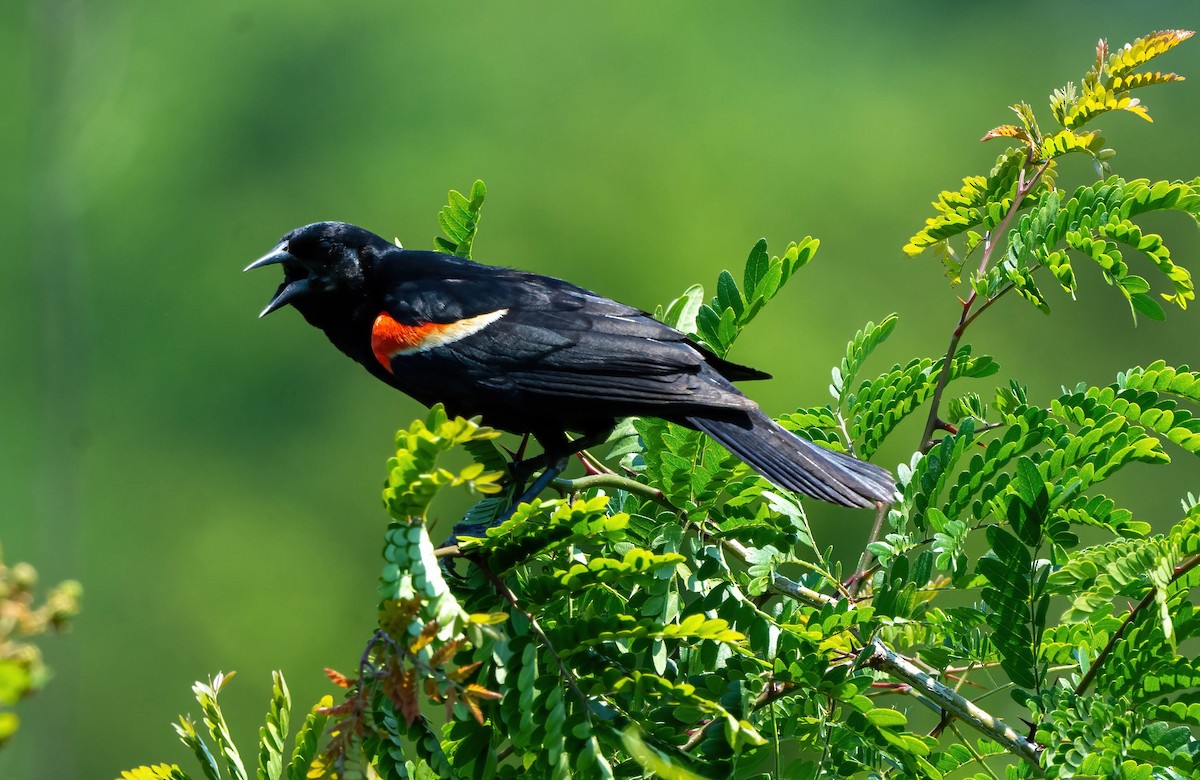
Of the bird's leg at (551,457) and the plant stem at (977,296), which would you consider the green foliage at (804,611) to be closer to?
the plant stem at (977,296)

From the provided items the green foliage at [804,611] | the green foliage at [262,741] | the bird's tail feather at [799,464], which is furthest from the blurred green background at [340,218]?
the green foliage at [262,741]

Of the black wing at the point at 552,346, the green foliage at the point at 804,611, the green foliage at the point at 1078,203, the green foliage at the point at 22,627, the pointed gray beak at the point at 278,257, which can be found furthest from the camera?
the pointed gray beak at the point at 278,257

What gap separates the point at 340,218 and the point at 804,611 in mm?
19536

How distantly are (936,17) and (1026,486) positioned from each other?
29112 mm

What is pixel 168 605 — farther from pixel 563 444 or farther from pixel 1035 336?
pixel 563 444

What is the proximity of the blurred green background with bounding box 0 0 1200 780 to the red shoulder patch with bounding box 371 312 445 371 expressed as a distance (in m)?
10.8

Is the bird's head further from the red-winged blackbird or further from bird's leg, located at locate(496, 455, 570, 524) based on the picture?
bird's leg, located at locate(496, 455, 570, 524)

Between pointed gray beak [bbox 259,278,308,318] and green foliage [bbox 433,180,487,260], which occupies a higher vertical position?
pointed gray beak [bbox 259,278,308,318]

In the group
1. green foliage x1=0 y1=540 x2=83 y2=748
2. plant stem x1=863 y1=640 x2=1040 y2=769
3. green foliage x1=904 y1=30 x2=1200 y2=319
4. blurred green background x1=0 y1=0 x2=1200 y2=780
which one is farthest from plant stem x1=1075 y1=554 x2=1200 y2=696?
blurred green background x1=0 y1=0 x2=1200 y2=780

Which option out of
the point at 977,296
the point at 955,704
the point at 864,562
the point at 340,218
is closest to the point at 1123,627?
the point at 955,704

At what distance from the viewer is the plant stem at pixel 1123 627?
157cm

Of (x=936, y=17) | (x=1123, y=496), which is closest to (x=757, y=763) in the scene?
(x=1123, y=496)

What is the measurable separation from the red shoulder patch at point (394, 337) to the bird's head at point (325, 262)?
0.93 ft

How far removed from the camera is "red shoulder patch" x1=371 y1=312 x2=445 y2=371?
105 inches
